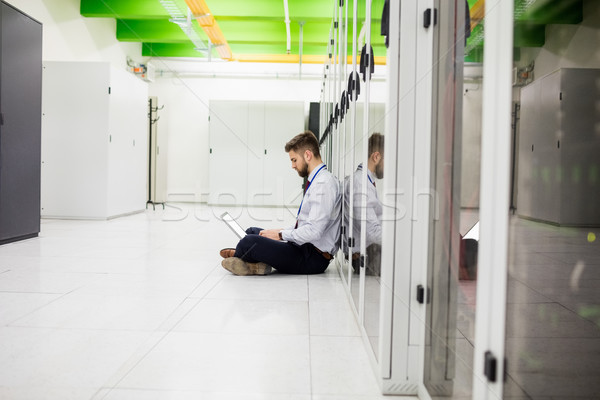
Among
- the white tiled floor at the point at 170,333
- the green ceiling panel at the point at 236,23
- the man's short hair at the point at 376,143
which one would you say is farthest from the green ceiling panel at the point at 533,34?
the green ceiling panel at the point at 236,23

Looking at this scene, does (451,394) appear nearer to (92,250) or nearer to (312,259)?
(312,259)

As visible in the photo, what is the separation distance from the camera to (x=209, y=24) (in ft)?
23.8

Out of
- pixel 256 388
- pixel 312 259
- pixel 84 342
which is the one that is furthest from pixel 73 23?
pixel 256 388

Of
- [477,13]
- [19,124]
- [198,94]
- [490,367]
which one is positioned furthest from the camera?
[198,94]

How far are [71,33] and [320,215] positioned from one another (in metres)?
6.33

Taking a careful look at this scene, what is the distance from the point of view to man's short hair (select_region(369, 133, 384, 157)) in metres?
1.58

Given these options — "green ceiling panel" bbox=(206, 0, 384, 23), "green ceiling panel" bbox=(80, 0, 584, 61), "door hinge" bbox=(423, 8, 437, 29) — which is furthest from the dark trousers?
"green ceiling panel" bbox=(206, 0, 384, 23)

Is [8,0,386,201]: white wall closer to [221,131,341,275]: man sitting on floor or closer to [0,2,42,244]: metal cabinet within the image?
[0,2,42,244]: metal cabinet

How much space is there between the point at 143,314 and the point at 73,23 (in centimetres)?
669

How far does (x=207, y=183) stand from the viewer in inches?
421

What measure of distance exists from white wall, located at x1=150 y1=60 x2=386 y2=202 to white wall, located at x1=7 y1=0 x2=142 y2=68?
1.62m

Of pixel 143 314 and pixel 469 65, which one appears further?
pixel 143 314

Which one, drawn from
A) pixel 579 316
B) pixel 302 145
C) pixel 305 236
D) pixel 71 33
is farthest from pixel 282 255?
pixel 71 33

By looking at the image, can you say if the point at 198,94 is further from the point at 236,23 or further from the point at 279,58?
the point at 236,23
